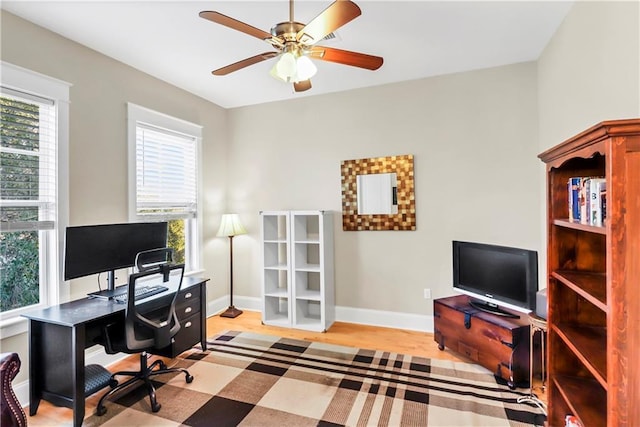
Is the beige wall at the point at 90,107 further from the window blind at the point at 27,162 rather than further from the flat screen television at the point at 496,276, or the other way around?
the flat screen television at the point at 496,276

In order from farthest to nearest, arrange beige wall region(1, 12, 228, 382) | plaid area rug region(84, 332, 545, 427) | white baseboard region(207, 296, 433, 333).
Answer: white baseboard region(207, 296, 433, 333) < beige wall region(1, 12, 228, 382) < plaid area rug region(84, 332, 545, 427)

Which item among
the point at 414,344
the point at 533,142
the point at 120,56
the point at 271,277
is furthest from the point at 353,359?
the point at 120,56

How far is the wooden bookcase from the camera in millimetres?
1072

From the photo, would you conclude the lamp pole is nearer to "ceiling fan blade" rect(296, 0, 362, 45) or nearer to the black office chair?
the black office chair

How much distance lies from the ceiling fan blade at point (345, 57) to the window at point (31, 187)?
2.05 meters

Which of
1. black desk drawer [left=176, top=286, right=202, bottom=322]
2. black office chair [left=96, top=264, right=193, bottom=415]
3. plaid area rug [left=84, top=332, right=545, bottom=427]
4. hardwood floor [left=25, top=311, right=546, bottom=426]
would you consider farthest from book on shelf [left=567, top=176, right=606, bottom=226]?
black desk drawer [left=176, top=286, right=202, bottom=322]

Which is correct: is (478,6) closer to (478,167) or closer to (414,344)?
(478,167)

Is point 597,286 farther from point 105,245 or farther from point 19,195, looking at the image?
point 19,195

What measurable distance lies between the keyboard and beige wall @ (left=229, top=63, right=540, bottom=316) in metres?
1.64

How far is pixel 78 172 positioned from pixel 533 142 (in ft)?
13.2

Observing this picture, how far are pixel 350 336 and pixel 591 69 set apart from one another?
2.90 m

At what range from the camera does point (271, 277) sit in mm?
3863

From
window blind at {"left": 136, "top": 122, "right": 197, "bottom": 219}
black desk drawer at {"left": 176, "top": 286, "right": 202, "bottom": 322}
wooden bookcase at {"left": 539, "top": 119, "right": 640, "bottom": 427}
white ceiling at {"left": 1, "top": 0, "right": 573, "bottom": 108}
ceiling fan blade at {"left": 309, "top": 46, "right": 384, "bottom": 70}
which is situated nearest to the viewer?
wooden bookcase at {"left": 539, "top": 119, "right": 640, "bottom": 427}

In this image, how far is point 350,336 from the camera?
3.33 m
